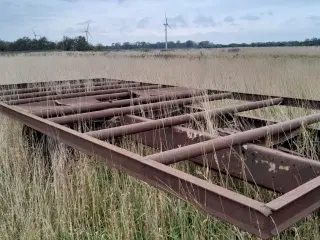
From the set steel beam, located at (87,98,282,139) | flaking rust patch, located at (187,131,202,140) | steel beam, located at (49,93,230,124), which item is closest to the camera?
steel beam, located at (87,98,282,139)

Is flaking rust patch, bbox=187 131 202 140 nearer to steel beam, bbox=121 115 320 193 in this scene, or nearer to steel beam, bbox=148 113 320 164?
steel beam, bbox=121 115 320 193

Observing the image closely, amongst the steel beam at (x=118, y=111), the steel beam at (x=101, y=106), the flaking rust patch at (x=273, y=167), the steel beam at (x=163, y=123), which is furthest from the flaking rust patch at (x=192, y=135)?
the steel beam at (x=101, y=106)

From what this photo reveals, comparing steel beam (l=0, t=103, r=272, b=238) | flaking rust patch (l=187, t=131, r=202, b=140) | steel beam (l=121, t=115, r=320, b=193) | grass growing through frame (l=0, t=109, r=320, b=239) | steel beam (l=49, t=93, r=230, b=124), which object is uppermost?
steel beam (l=49, t=93, r=230, b=124)

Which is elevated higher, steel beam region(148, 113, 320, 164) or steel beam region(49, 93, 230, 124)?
steel beam region(49, 93, 230, 124)

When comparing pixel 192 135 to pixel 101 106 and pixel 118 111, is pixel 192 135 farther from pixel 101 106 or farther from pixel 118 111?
pixel 101 106

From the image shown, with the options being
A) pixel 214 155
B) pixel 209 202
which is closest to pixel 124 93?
pixel 214 155

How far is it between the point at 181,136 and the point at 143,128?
1.36ft

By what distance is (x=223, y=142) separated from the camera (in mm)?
2373

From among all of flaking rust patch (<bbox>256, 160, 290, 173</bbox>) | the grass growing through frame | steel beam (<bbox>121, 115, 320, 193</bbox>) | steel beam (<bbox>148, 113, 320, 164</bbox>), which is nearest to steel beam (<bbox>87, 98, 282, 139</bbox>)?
steel beam (<bbox>121, 115, 320, 193</bbox>)

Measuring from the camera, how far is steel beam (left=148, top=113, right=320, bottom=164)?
213cm

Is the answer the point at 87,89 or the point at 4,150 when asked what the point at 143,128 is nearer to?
the point at 4,150

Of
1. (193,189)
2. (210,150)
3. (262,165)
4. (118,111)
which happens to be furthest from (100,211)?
(193,189)

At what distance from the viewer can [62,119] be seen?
323 centimetres

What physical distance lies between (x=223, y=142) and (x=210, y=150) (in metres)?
0.17
